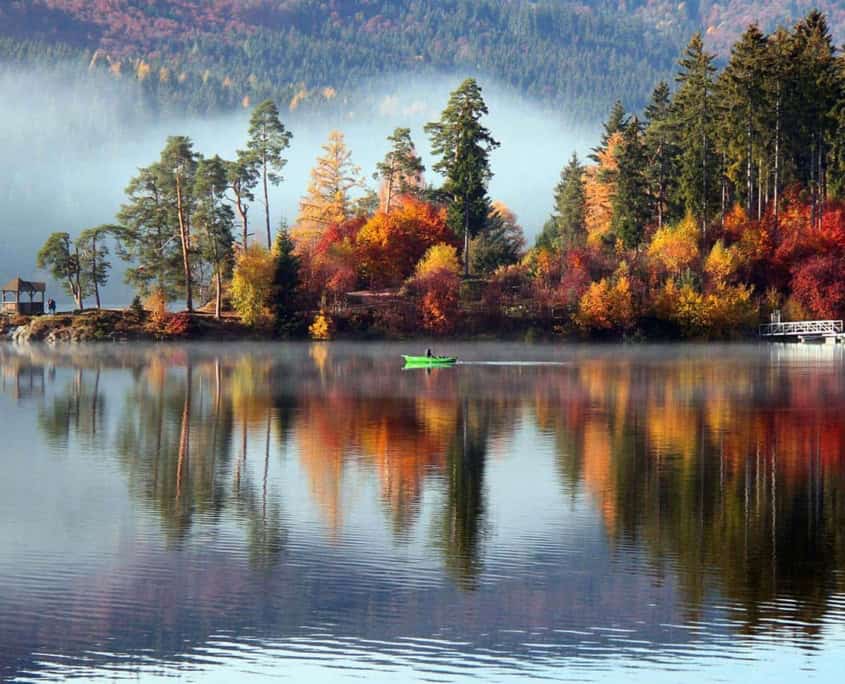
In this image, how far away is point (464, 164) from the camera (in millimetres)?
130875

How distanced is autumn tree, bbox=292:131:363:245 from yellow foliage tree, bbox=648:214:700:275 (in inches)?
1415

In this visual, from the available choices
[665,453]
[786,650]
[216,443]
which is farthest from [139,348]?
[786,650]

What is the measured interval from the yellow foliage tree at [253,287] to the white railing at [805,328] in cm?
4285

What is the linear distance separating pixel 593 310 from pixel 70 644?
340ft

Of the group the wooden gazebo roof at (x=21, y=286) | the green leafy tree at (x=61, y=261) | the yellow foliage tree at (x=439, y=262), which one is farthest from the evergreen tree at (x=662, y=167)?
the wooden gazebo roof at (x=21, y=286)

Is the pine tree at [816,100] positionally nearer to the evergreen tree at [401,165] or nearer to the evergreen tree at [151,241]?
the evergreen tree at [401,165]

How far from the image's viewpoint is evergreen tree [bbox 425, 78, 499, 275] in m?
131

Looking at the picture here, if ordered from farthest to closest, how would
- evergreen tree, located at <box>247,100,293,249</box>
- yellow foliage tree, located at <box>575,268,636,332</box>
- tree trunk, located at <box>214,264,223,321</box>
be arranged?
evergreen tree, located at <box>247,100,293,249</box> < tree trunk, located at <box>214,264,223,321</box> < yellow foliage tree, located at <box>575,268,636,332</box>

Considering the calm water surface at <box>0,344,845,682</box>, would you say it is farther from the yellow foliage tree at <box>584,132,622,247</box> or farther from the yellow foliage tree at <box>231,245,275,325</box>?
the yellow foliage tree at <box>584,132,622,247</box>

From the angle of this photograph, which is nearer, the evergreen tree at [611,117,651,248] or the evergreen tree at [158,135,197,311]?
the evergreen tree at [611,117,651,248]

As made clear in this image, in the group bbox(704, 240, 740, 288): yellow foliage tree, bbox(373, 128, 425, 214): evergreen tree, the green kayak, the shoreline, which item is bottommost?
the green kayak

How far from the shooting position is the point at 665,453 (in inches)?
1693

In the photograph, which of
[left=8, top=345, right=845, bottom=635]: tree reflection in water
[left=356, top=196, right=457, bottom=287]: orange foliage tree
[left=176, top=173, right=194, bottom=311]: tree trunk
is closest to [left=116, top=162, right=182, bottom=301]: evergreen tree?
[left=176, top=173, right=194, bottom=311]: tree trunk

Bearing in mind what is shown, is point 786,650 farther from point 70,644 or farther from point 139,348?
point 139,348
